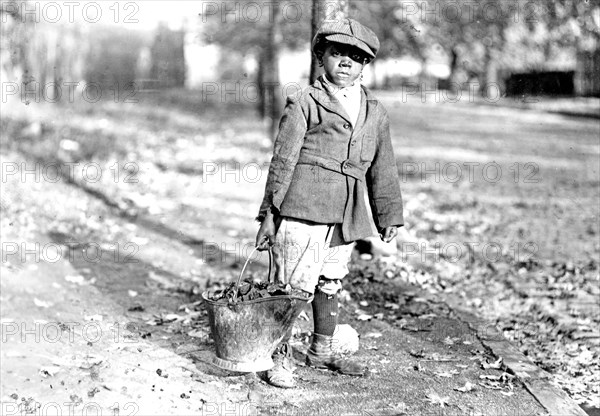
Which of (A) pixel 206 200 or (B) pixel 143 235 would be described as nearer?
(B) pixel 143 235

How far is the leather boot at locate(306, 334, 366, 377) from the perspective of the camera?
484 cm

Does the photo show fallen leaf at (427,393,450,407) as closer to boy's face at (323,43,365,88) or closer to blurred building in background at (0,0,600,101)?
boy's face at (323,43,365,88)

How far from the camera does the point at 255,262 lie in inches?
313

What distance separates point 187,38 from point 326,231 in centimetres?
2990

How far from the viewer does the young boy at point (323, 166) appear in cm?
448

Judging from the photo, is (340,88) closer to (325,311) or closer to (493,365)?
(325,311)

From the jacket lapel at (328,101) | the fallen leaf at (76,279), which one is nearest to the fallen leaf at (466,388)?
the jacket lapel at (328,101)

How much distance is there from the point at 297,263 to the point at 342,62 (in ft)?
3.90

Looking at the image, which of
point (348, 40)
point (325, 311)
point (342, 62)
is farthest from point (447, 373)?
point (348, 40)

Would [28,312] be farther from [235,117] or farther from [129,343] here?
[235,117]

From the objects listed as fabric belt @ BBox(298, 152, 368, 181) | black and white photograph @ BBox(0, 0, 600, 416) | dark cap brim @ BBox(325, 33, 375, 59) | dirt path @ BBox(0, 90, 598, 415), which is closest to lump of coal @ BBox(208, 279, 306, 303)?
black and white photograph @ BBox(0, 0, 600, 416)

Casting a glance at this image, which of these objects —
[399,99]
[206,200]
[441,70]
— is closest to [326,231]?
[206,200]

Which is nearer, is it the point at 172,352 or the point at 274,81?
the point at 172,352

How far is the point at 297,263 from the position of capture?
180 inches
